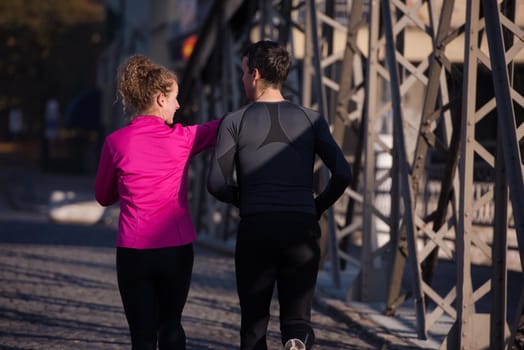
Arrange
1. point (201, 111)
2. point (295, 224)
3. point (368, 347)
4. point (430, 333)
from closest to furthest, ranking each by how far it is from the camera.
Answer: point (295, 224), point (368, 347), point (430, 333), point (201, 111)

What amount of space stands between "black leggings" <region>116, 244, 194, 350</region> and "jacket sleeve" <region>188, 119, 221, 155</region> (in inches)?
16.7

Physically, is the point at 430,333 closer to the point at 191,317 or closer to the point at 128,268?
the point at 191,317

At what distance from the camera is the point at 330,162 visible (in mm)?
5094

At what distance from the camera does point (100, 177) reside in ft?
17.1

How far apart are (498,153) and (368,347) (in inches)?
71.8

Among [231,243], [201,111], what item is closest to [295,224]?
[231,243]

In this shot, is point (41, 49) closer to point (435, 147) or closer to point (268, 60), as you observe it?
point (435, 147)

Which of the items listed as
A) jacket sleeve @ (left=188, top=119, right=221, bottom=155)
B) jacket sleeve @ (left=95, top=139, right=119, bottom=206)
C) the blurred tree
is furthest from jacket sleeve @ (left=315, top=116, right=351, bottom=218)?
the blurred tree

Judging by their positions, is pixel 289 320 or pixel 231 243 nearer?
pixel 289 320

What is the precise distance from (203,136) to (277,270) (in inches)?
26.6

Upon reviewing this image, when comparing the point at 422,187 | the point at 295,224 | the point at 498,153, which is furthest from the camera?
the point at 422,187

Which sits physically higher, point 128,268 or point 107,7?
point 107,7

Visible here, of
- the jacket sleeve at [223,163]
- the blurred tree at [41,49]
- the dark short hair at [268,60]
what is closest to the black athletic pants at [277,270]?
the jacket sleeve at [223,163]

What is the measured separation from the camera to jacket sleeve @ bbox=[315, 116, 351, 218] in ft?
16.6
